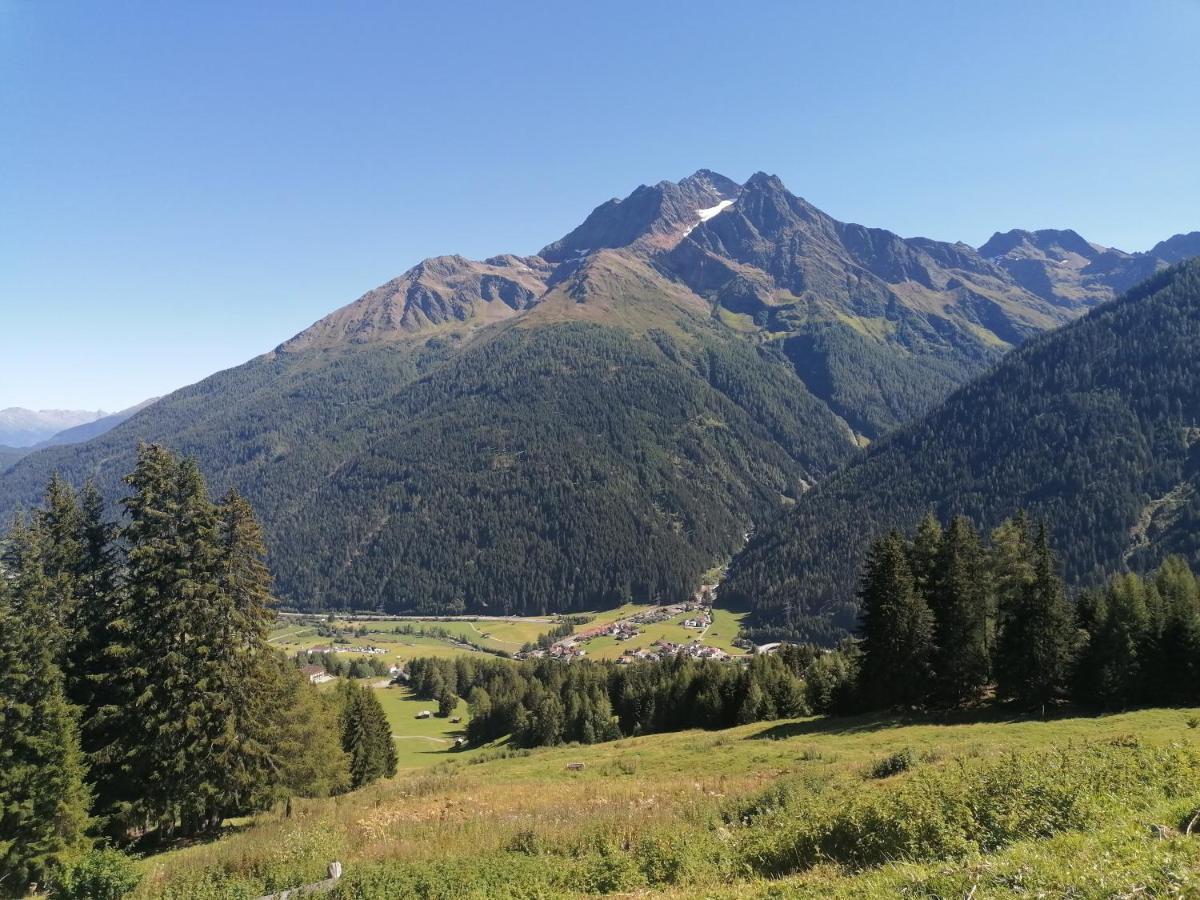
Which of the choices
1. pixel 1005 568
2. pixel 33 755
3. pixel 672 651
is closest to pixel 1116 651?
pixel 1005 568

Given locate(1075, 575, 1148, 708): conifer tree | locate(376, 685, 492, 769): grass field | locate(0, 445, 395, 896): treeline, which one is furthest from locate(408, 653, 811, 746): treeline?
locate(0, 445, 395, 896): treeline

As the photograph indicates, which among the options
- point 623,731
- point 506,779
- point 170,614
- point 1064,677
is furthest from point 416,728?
point 1064,677

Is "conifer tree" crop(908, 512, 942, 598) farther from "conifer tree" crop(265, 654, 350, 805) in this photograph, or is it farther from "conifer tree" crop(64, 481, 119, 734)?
"conifer tree" crop(64, 481, 119, 734)

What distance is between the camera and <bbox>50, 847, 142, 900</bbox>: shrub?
1816 cm

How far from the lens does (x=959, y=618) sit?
4425 centimetres

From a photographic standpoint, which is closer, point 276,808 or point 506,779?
point 276,808

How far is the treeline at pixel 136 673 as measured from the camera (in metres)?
26.2

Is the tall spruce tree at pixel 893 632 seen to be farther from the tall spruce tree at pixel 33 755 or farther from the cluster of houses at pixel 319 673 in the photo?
the cluster of houses at pixel 319 673

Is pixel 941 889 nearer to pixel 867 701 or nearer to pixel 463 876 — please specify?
pixel 463 876

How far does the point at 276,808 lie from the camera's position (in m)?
32.2

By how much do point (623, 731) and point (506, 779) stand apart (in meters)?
53.2

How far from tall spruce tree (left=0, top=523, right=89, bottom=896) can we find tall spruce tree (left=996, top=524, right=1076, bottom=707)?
51.8 metres

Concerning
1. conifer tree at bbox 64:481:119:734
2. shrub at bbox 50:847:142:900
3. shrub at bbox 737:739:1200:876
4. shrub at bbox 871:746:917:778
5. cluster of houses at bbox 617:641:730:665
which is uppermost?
conifer tree at bbox 64:481:119:734

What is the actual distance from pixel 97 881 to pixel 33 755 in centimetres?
1208
